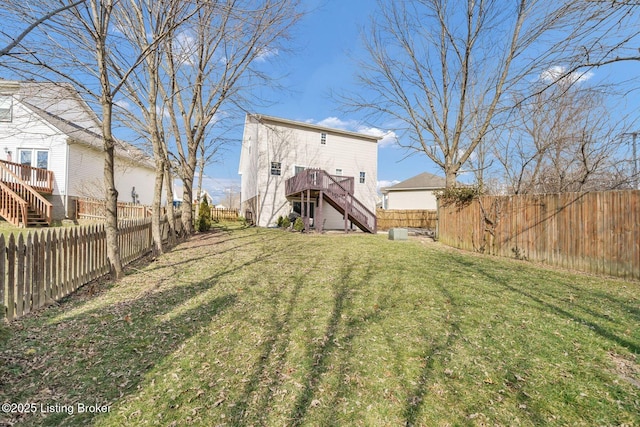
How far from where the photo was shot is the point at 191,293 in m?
5.24

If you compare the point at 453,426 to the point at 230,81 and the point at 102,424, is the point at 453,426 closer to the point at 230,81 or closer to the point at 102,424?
the point at 102,424

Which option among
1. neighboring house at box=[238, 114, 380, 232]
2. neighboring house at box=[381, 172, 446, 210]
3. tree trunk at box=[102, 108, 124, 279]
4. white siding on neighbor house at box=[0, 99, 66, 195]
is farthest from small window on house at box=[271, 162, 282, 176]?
neighboring house at box=[381, 172, 446, 210]

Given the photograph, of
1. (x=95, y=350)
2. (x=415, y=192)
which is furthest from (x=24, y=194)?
(x=415, y=192)

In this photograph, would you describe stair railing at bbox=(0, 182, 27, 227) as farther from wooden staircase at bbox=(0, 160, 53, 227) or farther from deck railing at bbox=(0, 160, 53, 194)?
deck railing at bbox=(0, 160, 53, 194)

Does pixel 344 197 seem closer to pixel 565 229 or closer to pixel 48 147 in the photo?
pixel 565 229

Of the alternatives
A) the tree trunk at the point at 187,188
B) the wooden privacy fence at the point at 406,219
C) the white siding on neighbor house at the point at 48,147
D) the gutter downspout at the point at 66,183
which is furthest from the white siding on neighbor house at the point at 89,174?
the wooden privacy fence at the point at 406,219

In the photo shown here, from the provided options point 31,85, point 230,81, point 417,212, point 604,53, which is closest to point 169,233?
point 31,85

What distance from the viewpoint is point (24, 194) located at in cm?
1338

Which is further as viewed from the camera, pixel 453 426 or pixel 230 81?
pixel 230 81

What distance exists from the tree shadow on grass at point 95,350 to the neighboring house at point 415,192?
27.5 m

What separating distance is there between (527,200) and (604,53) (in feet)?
19.1

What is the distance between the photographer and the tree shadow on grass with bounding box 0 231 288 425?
250cm

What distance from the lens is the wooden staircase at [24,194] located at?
12.5 meters

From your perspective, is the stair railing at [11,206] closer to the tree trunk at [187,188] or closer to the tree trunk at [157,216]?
the tree trunk at [187,188]
